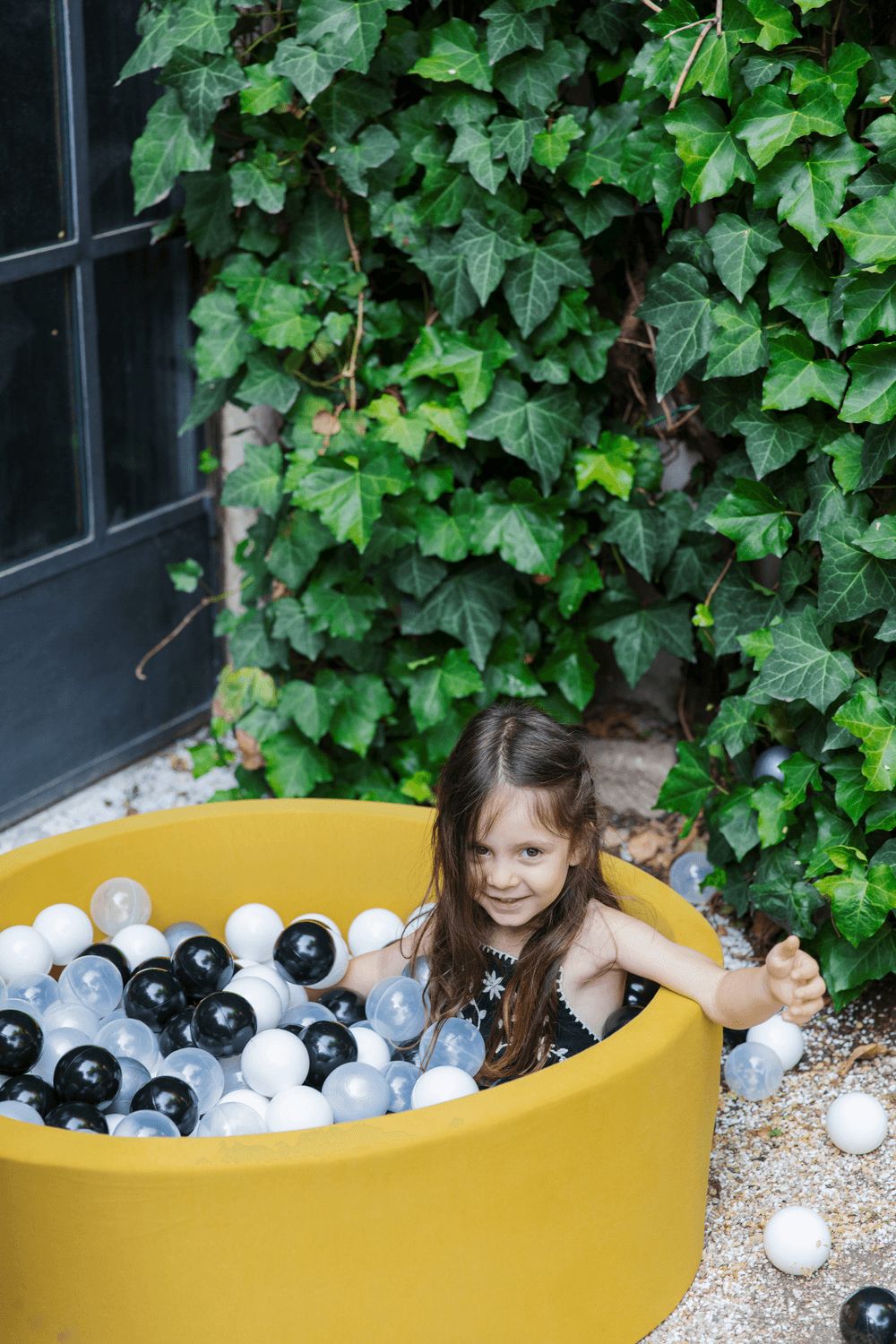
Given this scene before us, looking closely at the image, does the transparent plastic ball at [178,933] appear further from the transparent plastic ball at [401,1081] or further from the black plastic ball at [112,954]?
the transparent plastic ball at [401,1081]

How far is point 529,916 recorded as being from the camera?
7.20ft

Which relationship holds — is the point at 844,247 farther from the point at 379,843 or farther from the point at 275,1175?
the point at 275,1175

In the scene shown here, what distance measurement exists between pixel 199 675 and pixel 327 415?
1.02 meters

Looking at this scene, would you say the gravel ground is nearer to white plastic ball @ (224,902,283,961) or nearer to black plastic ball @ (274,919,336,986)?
black plastic ball @ (274,919,336,986)

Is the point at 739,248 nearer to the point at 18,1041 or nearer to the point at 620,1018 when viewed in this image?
the point at 620,1018

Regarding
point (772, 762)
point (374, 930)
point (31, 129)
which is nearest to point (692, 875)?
point (772, 762)

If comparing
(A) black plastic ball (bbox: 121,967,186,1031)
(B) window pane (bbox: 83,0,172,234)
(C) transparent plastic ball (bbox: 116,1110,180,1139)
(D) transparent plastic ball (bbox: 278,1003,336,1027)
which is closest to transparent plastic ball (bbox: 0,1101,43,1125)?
(C) transparent plastic ball (bbox: 116,1110,180,1139)

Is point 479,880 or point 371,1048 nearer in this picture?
point 479,880

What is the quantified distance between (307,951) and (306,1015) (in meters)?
0.11

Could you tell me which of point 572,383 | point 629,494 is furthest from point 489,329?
point 629,494

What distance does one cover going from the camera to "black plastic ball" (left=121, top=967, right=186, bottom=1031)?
237 centimetres

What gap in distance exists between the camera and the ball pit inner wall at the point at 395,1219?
1.70m

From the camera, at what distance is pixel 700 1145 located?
Answer: 208 cm

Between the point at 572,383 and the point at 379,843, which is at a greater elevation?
the point at 572,383
